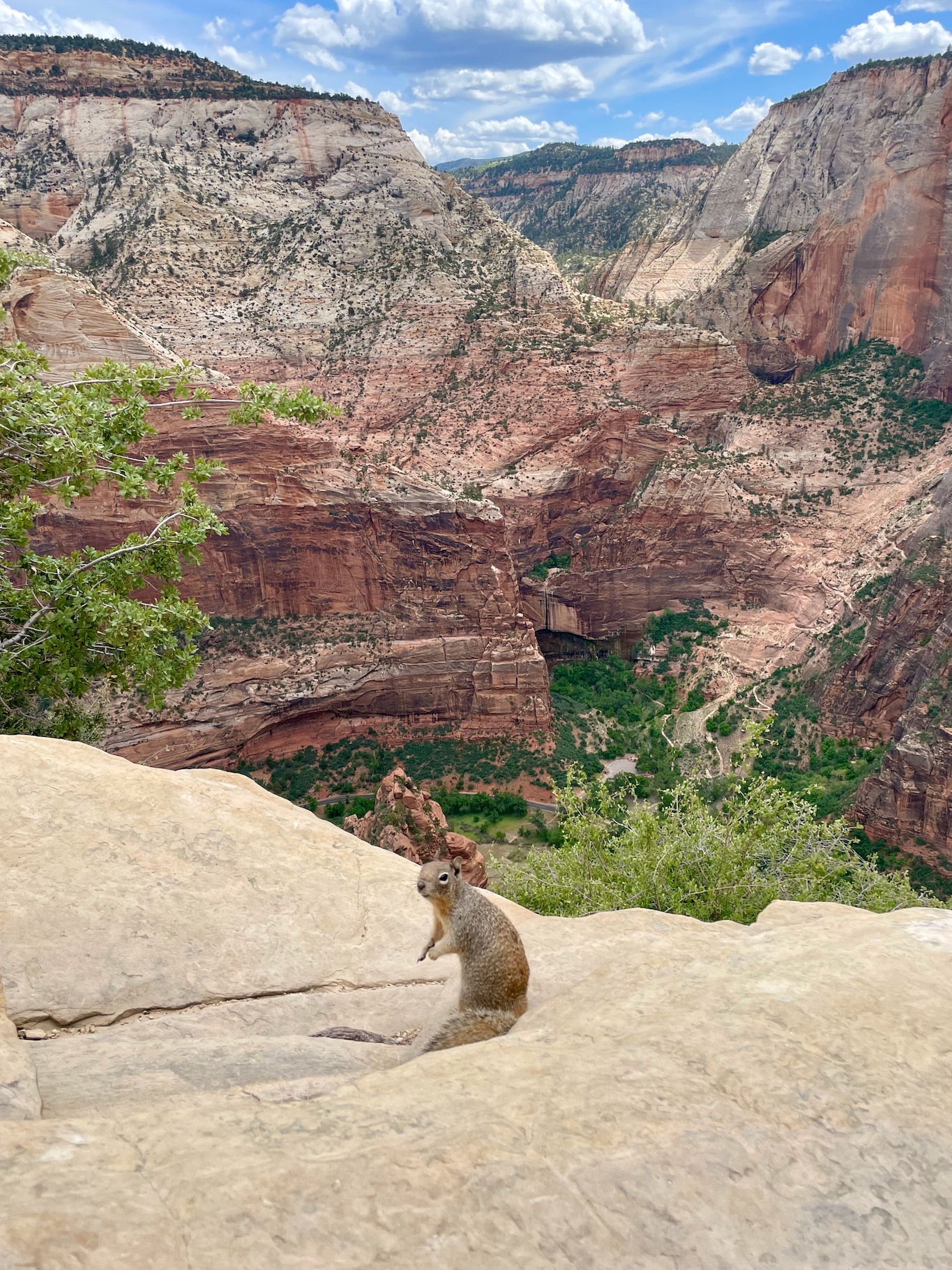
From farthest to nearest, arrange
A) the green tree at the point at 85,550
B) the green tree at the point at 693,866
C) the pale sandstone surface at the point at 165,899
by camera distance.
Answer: the green tree at the point at 693,866, the green tree at the point at 85,550, the pale sandstone surface at the point at 165,899

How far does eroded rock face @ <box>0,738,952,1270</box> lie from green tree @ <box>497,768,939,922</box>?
7.32 metres

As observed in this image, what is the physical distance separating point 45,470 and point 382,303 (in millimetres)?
60737

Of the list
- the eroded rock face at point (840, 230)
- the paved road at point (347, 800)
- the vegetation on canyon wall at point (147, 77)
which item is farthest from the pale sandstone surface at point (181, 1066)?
the vegetation on canyon wall at point (147, 77)

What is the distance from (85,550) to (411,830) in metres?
21.0

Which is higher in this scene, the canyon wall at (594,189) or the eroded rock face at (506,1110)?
the canyon wall at (594,189)

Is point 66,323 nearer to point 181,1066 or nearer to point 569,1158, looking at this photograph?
point 181,1066

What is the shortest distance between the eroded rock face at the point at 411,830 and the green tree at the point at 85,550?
54.1 feet

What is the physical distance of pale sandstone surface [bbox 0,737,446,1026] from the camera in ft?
21.7

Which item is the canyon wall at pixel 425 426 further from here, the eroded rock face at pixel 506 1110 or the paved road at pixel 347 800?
the eroded rock face at pixel 506 1110

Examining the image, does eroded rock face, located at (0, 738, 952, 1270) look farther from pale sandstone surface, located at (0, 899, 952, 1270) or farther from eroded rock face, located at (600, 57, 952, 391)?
eroded rock face, located at (600, 57, 952, 391)

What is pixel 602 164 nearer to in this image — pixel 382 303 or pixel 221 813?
pixel 382 303

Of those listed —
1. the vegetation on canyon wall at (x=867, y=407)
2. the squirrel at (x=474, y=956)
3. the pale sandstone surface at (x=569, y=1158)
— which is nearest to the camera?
the pale sandstone surface at (x=569, y=1158)

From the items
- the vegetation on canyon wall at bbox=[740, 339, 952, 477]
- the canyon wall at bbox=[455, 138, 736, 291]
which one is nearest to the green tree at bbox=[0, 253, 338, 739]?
the vegetation on canyon wall at bbox=[740, 339, 952, 477]

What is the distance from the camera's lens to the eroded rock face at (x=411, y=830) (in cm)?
2888
